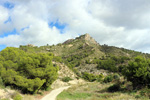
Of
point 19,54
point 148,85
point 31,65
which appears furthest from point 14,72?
point 148,85

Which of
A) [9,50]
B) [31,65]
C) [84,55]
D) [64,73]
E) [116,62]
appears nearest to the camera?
[31,65]

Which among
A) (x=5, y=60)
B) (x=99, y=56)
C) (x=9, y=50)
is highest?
(x=99, y=56)

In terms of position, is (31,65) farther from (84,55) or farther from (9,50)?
(84,55)

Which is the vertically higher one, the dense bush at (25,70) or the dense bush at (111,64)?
the dense bush at (111,64)

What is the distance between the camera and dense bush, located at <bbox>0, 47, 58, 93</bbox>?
19188mm

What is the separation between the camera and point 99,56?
84.1 meters

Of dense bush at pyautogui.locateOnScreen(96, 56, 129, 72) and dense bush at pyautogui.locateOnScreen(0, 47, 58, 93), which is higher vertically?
dense bush at pyautogui.locateOnScreen(96, 56, 129, 72)

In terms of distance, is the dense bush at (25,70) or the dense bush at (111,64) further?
the dense bush at (111,64)

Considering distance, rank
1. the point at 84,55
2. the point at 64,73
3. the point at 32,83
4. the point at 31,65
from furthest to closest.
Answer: the point at 84,55 → the point at 64,73 → the point at 31,65 → the point at 32,83

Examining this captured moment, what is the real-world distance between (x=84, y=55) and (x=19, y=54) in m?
62.0

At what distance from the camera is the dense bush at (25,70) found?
19188 mm

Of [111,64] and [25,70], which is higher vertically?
[111,64]

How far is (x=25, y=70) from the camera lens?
69.8ft

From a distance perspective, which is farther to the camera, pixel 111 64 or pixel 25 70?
pixel 111 64
